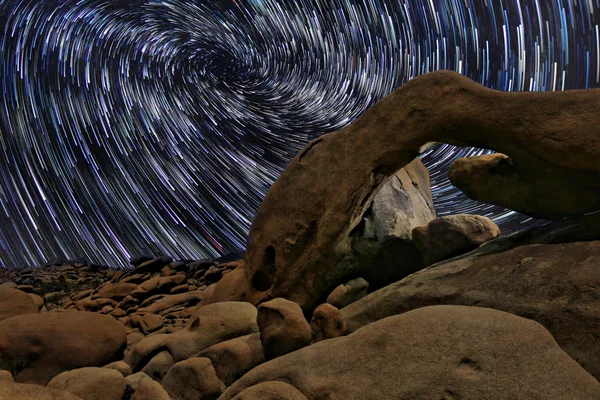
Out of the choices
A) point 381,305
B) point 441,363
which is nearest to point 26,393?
point 441,363

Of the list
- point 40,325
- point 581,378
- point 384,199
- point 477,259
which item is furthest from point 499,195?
point 40,325

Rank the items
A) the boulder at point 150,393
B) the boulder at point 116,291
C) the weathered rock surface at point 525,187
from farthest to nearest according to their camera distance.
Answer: the boulder at point 116,291
the weathered rock surface at point 525,187
the boulder at point 150,393

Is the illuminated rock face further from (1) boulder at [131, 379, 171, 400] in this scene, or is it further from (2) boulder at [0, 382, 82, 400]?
(2) boulder at [0, 382, 82, 400]

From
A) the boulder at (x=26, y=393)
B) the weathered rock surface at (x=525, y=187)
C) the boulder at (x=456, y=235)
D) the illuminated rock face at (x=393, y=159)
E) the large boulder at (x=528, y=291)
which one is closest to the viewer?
the boulder at (x=26, y=393)

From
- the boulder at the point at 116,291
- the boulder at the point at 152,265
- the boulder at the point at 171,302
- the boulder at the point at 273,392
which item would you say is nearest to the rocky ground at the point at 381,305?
the boulder at the point at 273,392

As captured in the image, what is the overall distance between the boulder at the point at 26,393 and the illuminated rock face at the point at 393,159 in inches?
102

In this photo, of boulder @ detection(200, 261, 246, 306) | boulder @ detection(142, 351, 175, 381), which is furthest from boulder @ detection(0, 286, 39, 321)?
boulder @ detection(142, 351, 175, 381)

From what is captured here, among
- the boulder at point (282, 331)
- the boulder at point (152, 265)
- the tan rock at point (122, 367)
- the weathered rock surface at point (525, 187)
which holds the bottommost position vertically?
the boulder at point (152, 265)

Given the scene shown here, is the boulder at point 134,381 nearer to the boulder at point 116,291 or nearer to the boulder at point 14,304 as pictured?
the boulder at point 14,304

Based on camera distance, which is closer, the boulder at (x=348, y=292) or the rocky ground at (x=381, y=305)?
the rocky ground at (x=381, y=305)

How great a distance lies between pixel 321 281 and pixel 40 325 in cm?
279

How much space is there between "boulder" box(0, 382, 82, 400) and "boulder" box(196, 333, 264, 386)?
1103 millimetres

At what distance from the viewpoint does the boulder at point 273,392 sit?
2197mm

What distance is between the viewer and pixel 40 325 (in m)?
4.08
